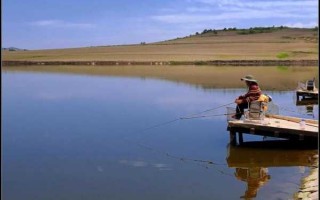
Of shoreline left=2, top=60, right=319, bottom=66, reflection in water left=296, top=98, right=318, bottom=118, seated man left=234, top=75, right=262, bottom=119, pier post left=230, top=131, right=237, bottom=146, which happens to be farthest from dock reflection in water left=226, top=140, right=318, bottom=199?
shoreline left=2, top=60, right=319, bottom=66

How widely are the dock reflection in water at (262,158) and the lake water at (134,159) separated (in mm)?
24

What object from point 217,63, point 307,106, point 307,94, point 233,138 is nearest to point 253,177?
point 233,138

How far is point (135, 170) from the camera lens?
11.7 m

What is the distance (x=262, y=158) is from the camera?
12828 millimetres

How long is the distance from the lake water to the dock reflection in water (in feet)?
0.08

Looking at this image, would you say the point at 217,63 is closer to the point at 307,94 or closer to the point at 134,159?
the point at 307,94

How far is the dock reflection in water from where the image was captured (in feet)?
36.2

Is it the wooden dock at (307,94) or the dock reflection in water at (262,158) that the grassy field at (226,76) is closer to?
the wooden dock at (307,94)

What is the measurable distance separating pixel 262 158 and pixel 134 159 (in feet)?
10.9

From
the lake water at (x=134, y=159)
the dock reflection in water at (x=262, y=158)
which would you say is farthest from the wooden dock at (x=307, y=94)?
the dock reflection in water at (x=262, y=158)

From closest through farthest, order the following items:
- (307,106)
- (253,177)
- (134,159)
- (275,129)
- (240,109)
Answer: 1. (253,177)
2. (134,159)
3. (275,129)
4. (240,109)
5. (307,106)

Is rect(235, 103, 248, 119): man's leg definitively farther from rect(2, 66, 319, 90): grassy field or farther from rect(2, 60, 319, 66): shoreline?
rect(2, 60, 319, 66): shoreline

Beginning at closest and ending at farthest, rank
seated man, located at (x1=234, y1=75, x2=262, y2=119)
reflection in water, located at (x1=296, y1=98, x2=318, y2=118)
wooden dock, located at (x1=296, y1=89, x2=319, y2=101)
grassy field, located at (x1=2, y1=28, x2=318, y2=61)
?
seated man, located at (x1=234, y1=75, x2=262, y2=119) → reflection in water, located at (x1=296, y1=98, x2=318, y2=118) → wooden dock, located at (x1=296, y1=89, x2=319, y2=101) → grassy field, located at (x1=2, y1=28, x2=318, y2=61)

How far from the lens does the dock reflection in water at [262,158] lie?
1103 cm
